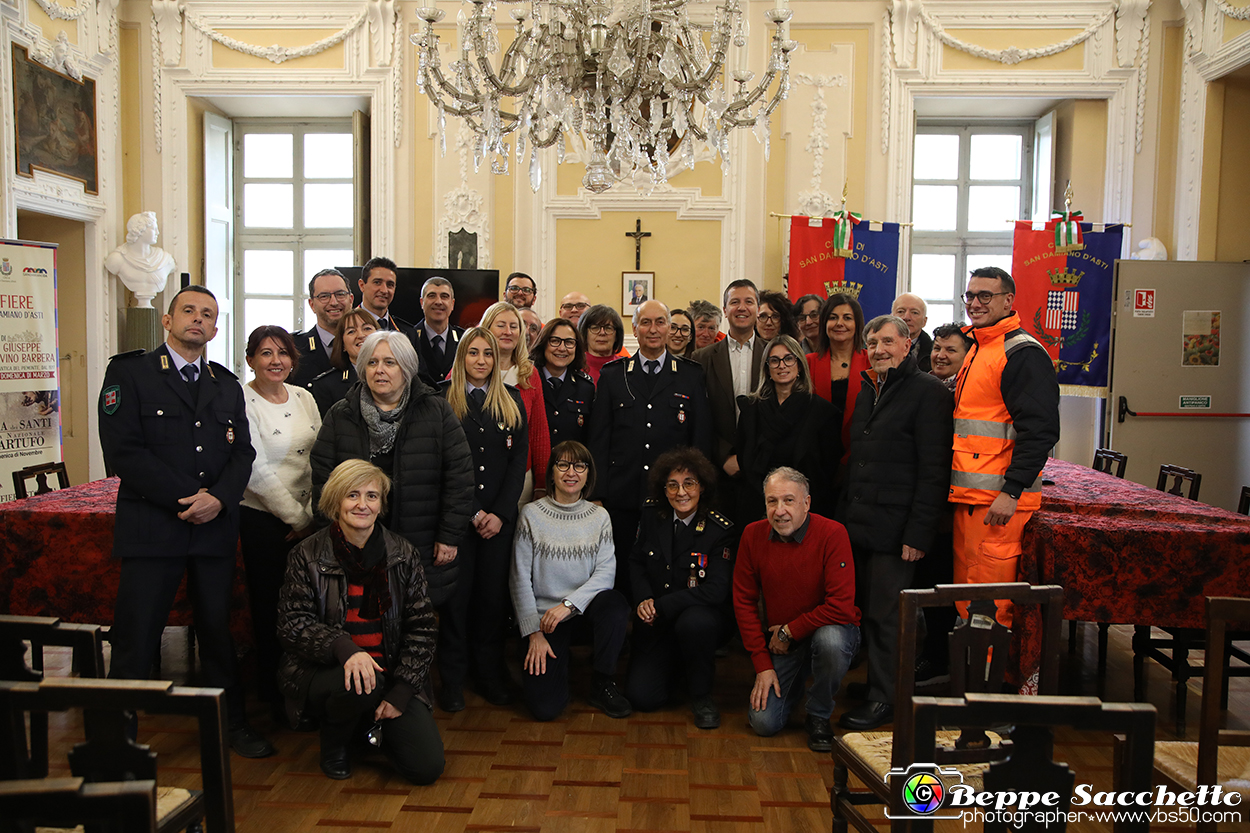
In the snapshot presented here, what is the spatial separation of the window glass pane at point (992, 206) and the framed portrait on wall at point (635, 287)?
9.69 feet

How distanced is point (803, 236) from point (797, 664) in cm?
436

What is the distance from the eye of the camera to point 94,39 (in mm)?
6879

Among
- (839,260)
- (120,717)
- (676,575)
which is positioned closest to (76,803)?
(120,717)

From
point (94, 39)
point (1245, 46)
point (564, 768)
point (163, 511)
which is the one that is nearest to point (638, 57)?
point (163, 511)

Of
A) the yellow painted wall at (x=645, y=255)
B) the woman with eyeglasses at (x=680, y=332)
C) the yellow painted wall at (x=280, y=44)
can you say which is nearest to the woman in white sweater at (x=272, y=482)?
the woman with eyeglasses at (x=680, y=332)

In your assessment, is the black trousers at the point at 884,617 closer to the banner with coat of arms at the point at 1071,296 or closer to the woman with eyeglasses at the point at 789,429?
the woman with eyeglasses at the point at 789,429

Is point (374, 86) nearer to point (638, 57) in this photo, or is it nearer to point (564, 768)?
point (638, 57)

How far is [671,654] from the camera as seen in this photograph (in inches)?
138

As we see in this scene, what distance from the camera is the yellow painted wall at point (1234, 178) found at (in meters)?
6.53

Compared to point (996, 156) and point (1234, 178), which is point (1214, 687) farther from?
point (996, 156)

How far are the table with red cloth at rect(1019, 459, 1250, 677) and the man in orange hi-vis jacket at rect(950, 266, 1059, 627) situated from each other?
12cm

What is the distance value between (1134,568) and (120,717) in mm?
3217

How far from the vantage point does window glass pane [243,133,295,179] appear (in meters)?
7.94

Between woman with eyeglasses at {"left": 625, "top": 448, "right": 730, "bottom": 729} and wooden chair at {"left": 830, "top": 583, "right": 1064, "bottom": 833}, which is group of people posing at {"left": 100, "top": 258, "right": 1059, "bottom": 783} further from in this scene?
wooden chair at {"left": 830, "top": 583, "right": 1064, "bottom": 833}
